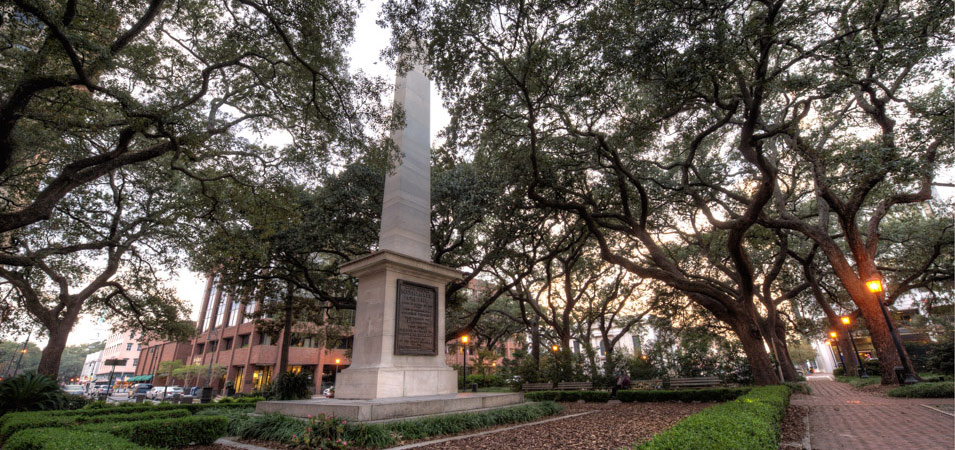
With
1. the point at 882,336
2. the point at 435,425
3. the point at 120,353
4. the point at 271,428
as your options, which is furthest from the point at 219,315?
the point at 882,336

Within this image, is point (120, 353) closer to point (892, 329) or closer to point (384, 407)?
point (384, 407)

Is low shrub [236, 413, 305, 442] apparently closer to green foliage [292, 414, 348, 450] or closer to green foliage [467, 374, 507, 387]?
green foliage [292, 414, 348, 450]

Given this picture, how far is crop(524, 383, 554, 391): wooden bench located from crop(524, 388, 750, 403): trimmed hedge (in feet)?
5.25

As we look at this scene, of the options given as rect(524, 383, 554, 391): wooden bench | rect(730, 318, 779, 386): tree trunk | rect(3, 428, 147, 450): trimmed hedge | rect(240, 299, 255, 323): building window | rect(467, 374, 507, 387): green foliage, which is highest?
rect(240, 299, 255, 323): building window

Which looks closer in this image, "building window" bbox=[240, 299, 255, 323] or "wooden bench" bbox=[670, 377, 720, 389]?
"wooden bench" bbox=[670, 377, 720, 389]

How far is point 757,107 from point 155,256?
23.0 meters

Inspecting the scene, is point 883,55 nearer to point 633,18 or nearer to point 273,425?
point 633,18

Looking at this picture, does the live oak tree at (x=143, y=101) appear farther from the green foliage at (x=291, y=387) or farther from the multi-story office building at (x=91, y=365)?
the multi-story office building at (x=91, y=365)

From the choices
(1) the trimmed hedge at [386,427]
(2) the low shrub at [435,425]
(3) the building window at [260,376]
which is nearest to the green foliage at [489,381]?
(3) the building window at [260,376]

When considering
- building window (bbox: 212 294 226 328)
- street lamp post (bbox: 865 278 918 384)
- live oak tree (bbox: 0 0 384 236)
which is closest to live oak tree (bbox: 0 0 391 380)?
live oak tree (bbox: 0 0 384 236)

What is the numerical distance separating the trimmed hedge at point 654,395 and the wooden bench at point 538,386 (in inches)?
63.0

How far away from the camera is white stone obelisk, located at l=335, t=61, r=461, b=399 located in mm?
8188

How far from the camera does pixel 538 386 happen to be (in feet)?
58.2

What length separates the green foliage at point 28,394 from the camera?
1135cm
